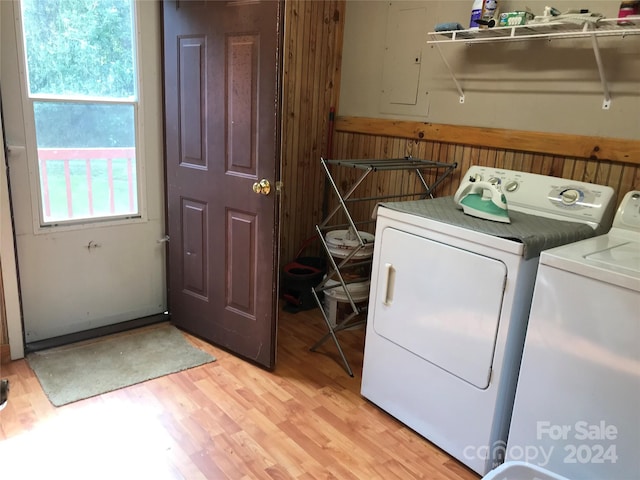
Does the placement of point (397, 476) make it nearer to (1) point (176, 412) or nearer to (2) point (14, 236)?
(1) point (176, 412)

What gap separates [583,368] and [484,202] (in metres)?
0.72

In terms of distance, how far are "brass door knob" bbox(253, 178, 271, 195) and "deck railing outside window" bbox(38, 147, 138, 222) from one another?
87cm

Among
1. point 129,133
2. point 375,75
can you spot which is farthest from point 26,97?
point 375,75

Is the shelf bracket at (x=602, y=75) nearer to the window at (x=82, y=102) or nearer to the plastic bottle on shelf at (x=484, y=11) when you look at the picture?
the plastic bottle on shelf at (x=484, y=11)

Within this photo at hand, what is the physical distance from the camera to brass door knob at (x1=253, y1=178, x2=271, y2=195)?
224 centimetres

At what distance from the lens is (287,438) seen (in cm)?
197

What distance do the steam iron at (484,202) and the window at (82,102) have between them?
1.79 metres

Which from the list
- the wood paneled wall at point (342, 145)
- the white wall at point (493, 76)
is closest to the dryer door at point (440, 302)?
the wood paneled wall at point (342, 145)

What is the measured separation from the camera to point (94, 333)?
2.69 m

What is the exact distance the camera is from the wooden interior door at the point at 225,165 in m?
2.18

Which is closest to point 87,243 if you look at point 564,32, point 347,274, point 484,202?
point 347,274

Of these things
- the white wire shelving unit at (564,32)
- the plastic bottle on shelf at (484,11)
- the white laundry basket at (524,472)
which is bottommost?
the white laundry basket at (524,472)

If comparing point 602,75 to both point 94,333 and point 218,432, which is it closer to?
point 218,432

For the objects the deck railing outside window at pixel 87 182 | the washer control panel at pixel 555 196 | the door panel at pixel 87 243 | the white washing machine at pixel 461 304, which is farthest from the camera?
the deck railing outside window at pixel 87 182
